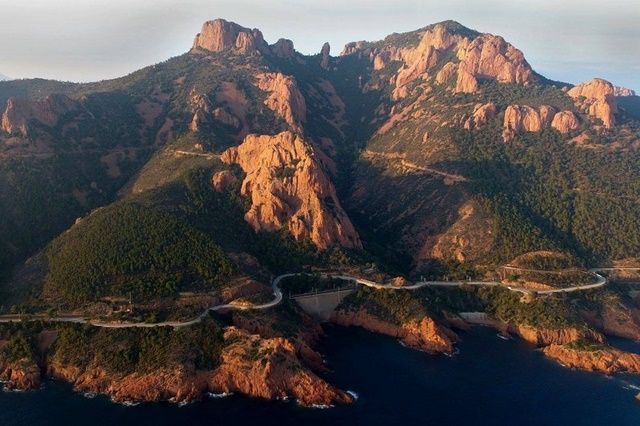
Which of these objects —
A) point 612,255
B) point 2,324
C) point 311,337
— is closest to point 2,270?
point 2,324

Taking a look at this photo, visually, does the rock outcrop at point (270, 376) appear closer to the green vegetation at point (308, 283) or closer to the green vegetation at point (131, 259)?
the green vegetation at point (131, 259)

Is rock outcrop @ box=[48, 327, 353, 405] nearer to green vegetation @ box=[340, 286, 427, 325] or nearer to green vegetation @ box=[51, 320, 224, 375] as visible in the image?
green vegetation @ box=[51, 320, 224, 375]

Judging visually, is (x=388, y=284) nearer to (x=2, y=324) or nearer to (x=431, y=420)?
(x=431, y=420)

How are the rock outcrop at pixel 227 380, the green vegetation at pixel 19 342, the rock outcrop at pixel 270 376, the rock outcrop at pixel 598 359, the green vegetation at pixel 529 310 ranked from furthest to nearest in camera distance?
the green vegetation at pixel 529 310 → the rock outcrop at pixel 598 359 → the green vegetation at pixel 19 342 → the rock outcrop at pixel 270 376 → the rock outcrop at pixel 227 380

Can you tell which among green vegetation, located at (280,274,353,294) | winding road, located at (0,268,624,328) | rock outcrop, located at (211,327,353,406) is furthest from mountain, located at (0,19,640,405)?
winding road, located at (0,268,624,328)

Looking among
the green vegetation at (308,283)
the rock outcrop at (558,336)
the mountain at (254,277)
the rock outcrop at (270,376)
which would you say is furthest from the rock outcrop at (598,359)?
the green vegetation at (308,283)

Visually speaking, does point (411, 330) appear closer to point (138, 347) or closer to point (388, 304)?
point (388, 304)
